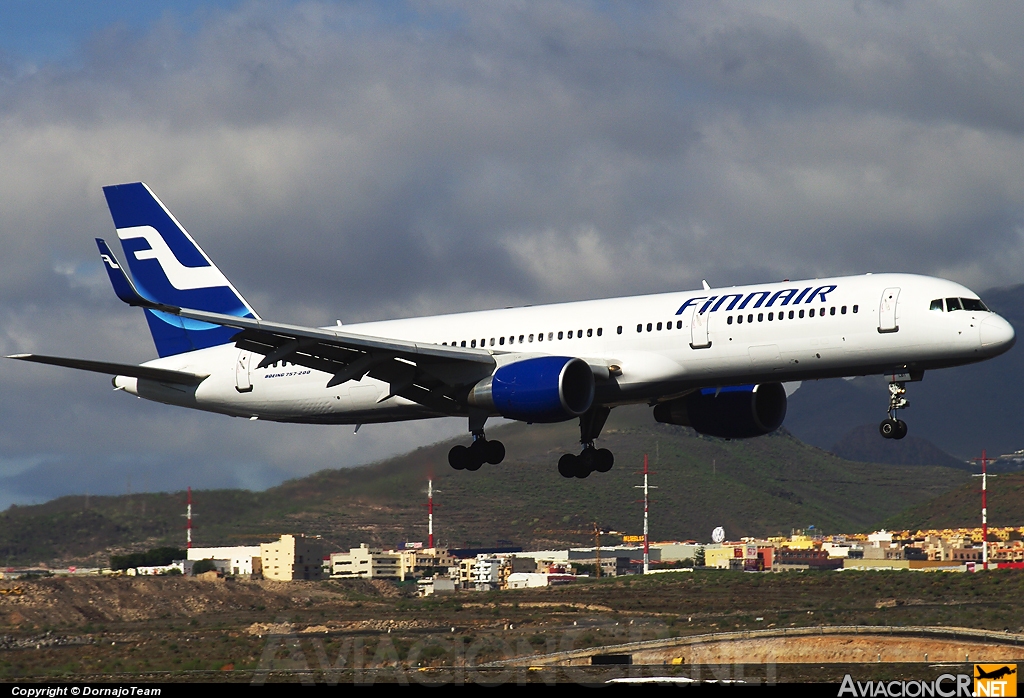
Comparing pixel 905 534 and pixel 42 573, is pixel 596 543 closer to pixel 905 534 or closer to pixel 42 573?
pixel 905 534

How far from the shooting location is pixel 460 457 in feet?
151

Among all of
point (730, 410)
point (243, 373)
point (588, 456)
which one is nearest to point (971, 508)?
point (730, 410)

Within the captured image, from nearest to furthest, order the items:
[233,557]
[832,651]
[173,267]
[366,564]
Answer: [173,267] < [832,651] < [233,557] < [366,564]

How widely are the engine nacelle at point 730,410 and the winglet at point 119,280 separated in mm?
17752

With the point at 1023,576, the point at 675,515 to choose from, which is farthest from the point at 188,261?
the point at 675,515

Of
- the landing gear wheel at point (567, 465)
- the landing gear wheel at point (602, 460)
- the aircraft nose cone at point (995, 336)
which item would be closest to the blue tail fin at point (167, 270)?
the landing gear wheel at point (567, 465)

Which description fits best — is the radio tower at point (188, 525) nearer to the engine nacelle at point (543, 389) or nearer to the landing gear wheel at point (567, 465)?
the landing gear wheel at point (567, 465)

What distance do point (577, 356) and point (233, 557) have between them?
6578 centimetres

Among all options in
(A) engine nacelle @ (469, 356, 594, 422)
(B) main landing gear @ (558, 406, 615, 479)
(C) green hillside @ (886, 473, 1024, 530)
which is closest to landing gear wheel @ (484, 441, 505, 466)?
(B) main landing gear @ (558, 406, 615, 479)

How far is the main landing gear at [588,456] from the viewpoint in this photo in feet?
154

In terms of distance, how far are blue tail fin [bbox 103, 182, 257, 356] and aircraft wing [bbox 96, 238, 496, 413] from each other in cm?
784

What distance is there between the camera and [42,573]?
306ft

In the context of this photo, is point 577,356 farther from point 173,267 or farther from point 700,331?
point 173,267

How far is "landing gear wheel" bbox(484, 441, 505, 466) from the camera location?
148 feet
